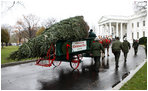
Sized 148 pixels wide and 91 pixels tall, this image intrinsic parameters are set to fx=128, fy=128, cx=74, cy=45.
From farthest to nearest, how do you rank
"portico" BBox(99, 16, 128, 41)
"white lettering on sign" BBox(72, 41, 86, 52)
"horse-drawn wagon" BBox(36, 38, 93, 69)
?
Answer: "portico" BBox(99, 16, 128, 41) < "white lettering on sign" BBox(72, 41, 86, 52) < "horse-drawn wagon" BBox(36, 38, 93, 69)

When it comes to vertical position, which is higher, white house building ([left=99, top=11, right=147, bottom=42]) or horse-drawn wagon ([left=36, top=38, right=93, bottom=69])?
white house building ([left=99, top=11, right=147, bottom=42])

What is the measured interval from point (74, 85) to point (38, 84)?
1518 millimetres

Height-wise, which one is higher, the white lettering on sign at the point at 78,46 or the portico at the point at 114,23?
the portico at the point at 114,23

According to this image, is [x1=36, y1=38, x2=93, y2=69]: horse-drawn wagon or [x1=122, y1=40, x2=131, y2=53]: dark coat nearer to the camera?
[x1=36, y1=38, x2=93, y2=69]: horse-drawn wagon

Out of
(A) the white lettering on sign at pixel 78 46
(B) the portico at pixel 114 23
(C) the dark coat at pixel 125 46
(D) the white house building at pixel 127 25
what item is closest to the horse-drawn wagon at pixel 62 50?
(A) the white lettering on sign at pixel 78 46

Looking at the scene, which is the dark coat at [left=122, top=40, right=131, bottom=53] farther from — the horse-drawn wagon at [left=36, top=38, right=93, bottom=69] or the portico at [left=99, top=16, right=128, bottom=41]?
the portico at [left=99, top=16, right=128, bottom=41]

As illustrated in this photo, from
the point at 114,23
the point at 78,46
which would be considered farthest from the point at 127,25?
the point at 78,46

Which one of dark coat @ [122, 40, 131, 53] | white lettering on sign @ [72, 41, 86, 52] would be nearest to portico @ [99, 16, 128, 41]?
dark coat @ [122, 40, 131, 53]

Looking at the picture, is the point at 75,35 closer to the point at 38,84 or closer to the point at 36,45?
the point at 36,45

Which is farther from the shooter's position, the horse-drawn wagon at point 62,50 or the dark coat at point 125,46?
the dark coat at point 125,46

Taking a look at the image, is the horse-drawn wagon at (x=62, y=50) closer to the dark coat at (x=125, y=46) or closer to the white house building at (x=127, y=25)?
the dark coat at (x=125, y=46)

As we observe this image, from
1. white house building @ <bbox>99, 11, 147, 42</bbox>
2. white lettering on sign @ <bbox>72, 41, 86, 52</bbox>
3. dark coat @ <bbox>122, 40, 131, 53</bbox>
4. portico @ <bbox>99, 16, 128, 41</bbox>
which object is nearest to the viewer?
white lettering on sign @ <bbox>72, 41, 86, 52</bbox>

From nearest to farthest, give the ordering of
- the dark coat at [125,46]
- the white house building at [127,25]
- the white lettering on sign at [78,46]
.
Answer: the white lettering on sign at [78,46], the dark coat at [125,46], the white house building at [127,25]

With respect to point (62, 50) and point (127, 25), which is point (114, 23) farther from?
point (62, 50)
